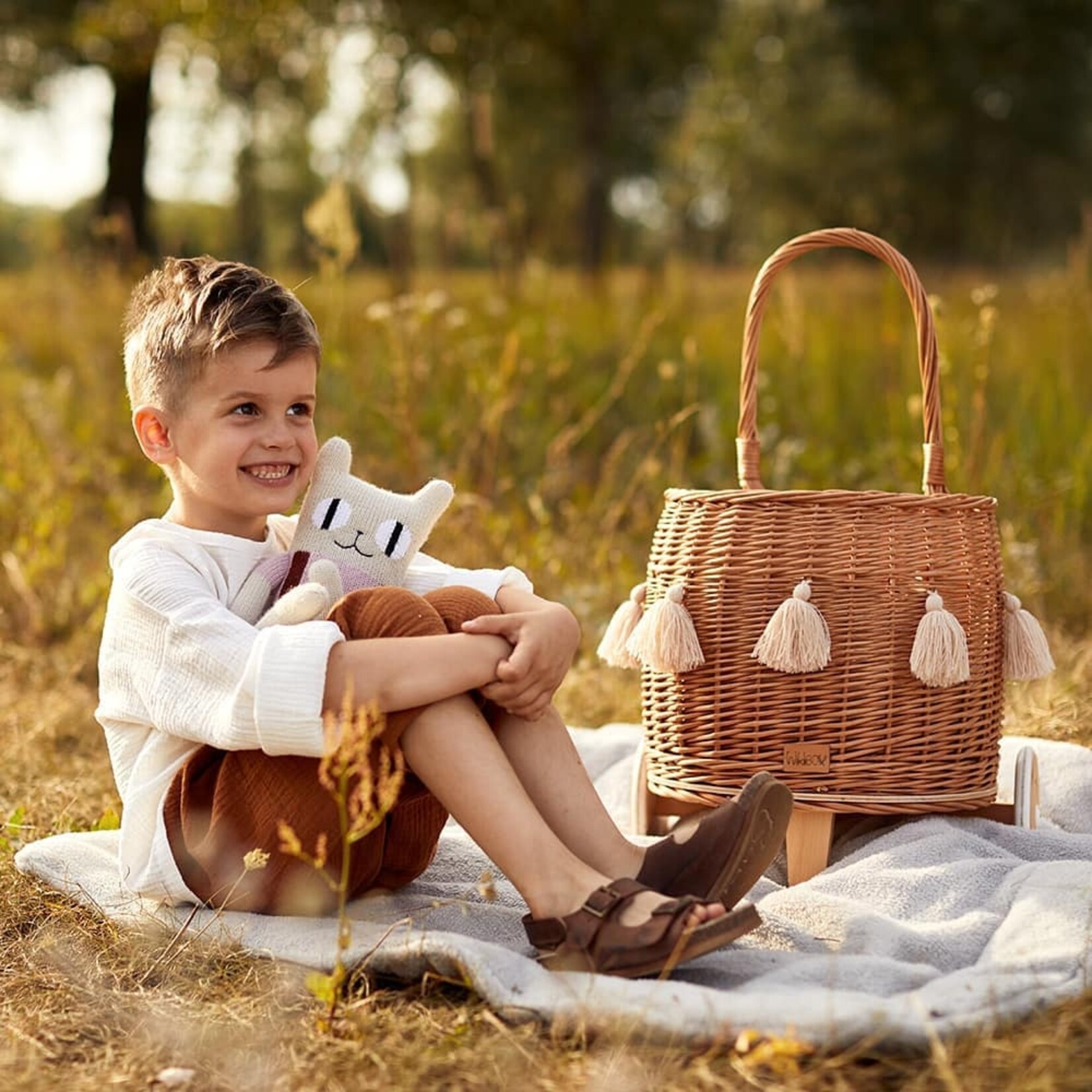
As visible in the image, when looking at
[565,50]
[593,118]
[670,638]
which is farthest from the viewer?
[593,118]

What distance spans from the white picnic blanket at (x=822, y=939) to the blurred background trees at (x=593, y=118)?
2.17 metres

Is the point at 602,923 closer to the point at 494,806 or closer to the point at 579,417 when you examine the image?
the point at 494,806

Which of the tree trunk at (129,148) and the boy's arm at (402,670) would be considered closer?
the boy's arm at (402,670)

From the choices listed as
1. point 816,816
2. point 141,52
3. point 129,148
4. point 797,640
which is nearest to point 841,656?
point 797,640

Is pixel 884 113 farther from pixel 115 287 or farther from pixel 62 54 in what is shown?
pixel 115 287

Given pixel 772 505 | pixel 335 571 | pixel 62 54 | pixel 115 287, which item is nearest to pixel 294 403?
pixel 335 571

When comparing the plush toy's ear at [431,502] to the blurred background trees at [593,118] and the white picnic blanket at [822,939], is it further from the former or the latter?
the blurred background trees at [593,118]

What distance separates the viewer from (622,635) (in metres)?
2.37

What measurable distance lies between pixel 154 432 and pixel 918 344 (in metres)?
1.23

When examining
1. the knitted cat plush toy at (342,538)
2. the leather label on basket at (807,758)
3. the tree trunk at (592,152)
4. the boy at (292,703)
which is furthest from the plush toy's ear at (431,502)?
the tree trunk at (592,152)

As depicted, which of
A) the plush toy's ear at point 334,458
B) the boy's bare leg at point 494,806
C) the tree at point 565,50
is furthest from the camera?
the tree at point 565,50

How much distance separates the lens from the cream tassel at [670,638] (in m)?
2.20

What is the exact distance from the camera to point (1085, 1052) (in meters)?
1.51

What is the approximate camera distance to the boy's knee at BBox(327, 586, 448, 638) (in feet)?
A: 6.08
